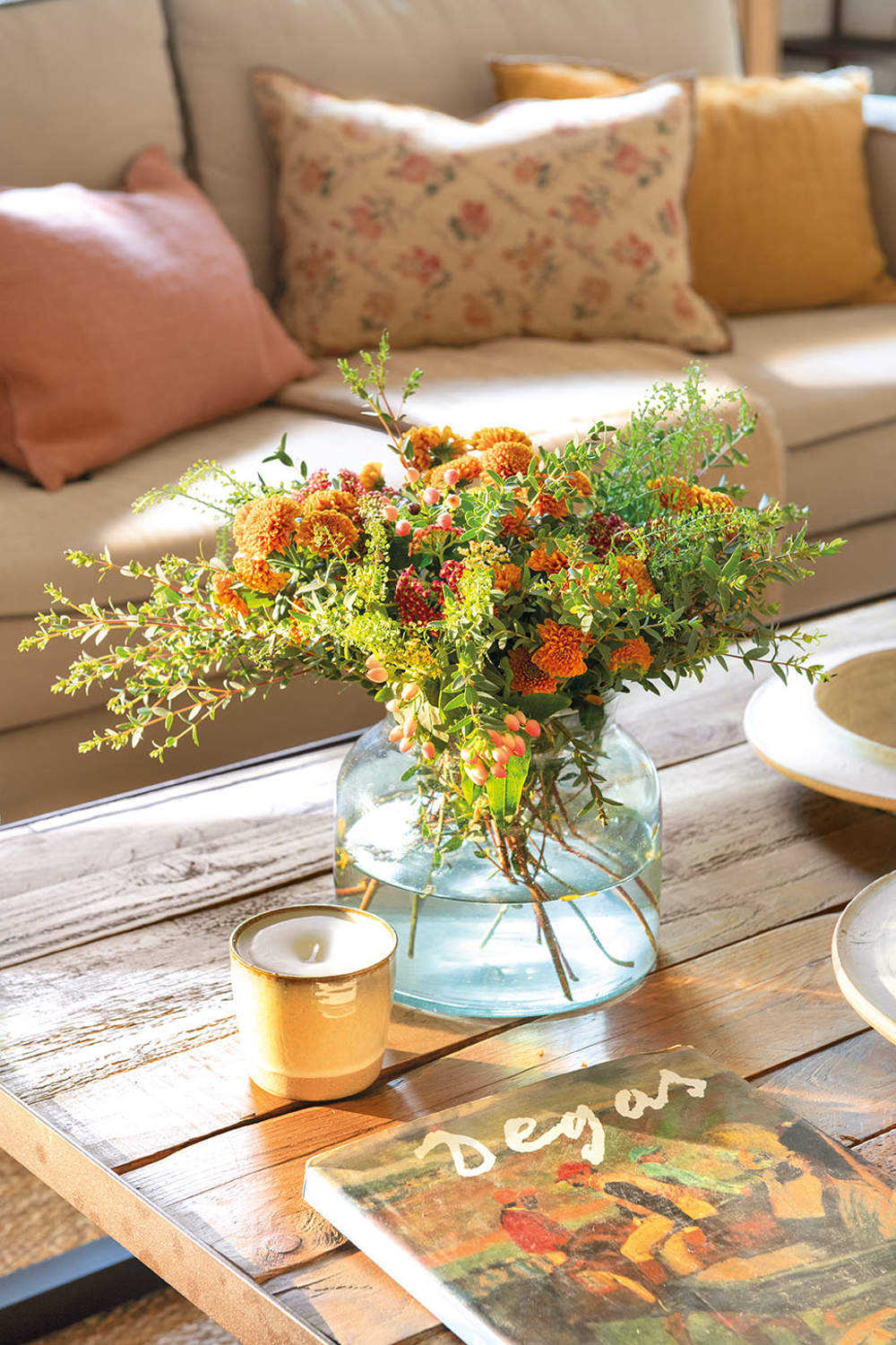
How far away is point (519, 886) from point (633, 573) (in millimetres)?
198

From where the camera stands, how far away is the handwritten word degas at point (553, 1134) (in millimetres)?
677

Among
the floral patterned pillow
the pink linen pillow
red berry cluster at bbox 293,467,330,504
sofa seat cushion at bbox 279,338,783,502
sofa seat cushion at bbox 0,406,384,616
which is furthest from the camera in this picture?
the floral patterned pillow

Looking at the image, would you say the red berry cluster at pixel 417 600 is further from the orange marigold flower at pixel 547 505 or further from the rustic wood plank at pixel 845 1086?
the rustic wood plank at pixel 845 1086

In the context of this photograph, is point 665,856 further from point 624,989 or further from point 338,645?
point 338,645

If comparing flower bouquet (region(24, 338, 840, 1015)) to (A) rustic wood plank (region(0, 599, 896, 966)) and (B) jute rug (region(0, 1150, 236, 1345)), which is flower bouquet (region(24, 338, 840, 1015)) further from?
(B) jute rug (region(0, 1150, 236, 1345))

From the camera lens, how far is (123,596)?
5.20ft

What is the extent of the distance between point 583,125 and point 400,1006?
1.81 meters

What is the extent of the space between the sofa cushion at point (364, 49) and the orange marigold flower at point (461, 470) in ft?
5.38

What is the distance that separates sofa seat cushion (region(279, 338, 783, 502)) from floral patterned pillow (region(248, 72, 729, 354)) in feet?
0.19

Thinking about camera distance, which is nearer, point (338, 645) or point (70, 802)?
point (338, 645)

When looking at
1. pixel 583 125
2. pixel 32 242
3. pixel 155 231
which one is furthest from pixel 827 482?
pixel 32 242

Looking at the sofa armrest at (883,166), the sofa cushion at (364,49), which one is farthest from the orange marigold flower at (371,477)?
the sofa armrest at (883,166)

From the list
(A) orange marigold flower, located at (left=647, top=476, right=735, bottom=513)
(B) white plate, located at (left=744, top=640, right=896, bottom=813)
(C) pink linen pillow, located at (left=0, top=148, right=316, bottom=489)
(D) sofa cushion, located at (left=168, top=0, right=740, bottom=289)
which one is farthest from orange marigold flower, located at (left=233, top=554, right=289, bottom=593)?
(D) sofa cushion, located at (left=168, top=0, right=740, bottom=289)

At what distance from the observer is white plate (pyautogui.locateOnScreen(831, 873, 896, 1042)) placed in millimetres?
750
